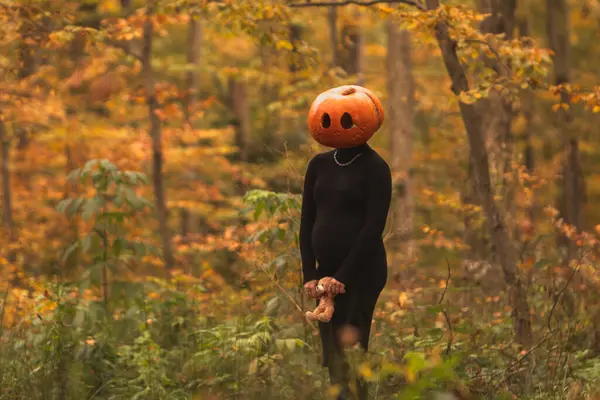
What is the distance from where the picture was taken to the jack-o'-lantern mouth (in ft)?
15.9

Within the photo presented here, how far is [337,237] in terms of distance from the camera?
15.9 ft

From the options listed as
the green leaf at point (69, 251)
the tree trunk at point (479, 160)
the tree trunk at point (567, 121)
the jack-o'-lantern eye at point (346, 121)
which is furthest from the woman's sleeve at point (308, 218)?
the tree trunk at point (567, 121)

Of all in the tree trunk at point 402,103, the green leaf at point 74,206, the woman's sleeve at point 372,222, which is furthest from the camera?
the tree trunk at point 402,103

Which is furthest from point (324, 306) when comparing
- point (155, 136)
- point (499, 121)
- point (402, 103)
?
point (402, 103)

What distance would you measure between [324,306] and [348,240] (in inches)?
16.0

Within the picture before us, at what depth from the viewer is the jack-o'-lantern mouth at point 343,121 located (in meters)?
4.85

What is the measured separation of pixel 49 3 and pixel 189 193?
38.1ft

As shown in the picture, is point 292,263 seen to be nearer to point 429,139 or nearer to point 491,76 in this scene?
point 491,76

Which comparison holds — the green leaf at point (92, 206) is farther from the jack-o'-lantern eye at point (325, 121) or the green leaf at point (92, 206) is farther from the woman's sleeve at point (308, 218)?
the jack-o'-lantern eye at point (325, 121)

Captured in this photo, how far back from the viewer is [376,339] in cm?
627

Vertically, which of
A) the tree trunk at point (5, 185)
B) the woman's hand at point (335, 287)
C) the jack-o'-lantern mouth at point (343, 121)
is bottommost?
the tree trunk at point (5, 185)

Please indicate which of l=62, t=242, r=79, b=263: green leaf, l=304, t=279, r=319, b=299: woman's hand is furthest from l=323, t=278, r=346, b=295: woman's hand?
l=62, t=242, r=79, b=263: green leaf

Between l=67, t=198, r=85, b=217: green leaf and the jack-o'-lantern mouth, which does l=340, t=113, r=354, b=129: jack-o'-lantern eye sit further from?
l=67, t=198, r=85, b=217: green leaf

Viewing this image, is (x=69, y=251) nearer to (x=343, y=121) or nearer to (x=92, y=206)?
(x=92, y=206)
